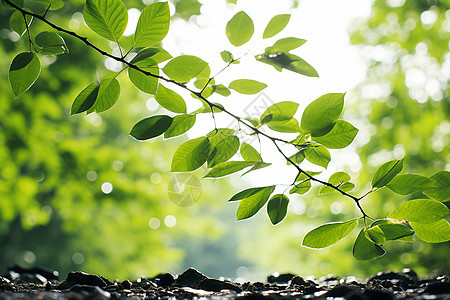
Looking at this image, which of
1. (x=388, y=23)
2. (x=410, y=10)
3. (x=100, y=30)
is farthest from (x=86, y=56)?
(x=388, y=23)

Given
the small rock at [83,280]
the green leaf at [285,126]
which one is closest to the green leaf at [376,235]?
the green leaf at [285,126]

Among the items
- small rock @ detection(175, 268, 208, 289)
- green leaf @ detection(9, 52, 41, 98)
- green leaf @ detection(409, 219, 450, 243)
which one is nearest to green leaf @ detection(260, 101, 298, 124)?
green leaf @ detection(409, 219, 450, 243)

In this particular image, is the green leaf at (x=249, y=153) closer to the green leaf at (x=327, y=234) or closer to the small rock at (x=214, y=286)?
the green leaf at (x=327, y=234)

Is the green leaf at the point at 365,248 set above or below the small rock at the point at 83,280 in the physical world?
above

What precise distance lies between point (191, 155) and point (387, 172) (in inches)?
14.8

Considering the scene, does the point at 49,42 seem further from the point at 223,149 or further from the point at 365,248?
the point at 365,248

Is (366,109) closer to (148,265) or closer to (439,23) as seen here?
(439,23)

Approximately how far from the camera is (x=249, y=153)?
25.8 inches

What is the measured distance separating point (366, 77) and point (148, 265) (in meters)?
7.40

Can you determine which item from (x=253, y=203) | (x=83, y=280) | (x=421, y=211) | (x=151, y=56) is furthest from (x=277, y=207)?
(x=83, y=280)

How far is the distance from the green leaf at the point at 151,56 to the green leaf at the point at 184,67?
0.10ft

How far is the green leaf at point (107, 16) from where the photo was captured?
0.58m

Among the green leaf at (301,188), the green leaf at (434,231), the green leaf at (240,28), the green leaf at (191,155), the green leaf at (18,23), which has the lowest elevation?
the green leaf at (434,231)

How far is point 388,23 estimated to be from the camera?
6.25m
